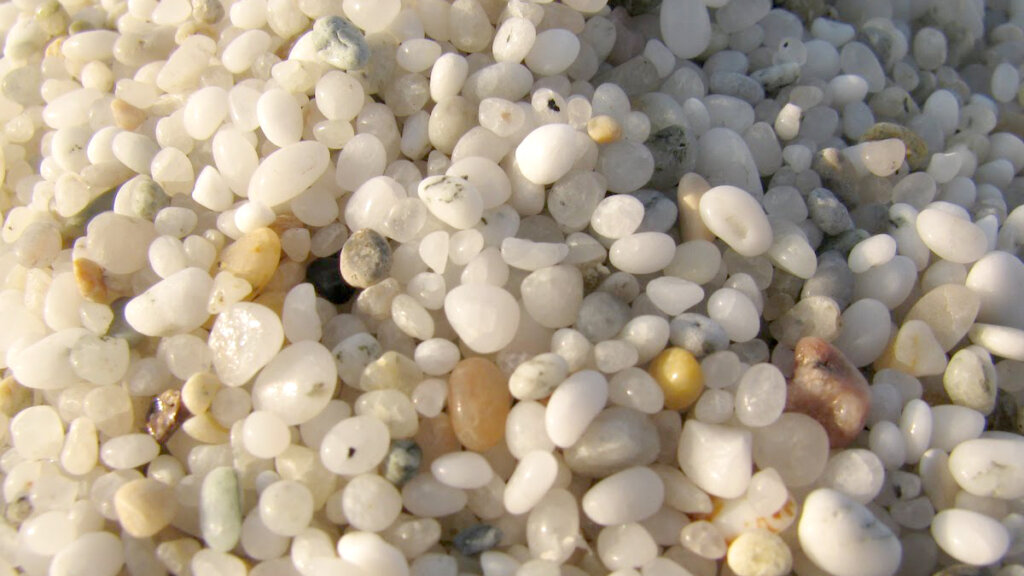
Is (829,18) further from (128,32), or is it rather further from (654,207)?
(128,32)

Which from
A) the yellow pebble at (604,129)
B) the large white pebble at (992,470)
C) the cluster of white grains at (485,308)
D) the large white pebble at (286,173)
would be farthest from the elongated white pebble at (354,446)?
the large white pebble at (992,470)

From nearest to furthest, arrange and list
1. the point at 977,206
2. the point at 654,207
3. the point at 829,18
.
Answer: the point at 654,207 → the point at 977,206 → the point at 829,18

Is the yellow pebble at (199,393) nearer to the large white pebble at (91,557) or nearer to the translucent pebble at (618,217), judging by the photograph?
the large white pebble at (91,557)

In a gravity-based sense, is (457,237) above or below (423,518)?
above

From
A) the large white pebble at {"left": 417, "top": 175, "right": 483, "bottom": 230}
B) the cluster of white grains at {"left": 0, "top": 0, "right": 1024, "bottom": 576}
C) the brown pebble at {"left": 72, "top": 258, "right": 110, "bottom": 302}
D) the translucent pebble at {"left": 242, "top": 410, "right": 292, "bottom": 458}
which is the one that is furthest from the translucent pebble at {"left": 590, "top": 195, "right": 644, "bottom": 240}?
the brown pebble at {"left": 72, "top": 258, "right": 110, "bottom": 302}

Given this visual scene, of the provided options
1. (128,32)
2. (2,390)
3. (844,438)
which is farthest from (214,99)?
(844,438)
